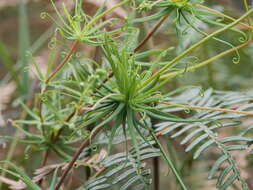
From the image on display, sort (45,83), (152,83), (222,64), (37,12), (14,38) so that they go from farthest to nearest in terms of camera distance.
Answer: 1. (14,38)
2. (37,12)
3. (222,64)
4. (45,83)
5. (152,83)

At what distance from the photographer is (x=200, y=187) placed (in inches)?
39.3

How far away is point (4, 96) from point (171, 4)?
0.63 m

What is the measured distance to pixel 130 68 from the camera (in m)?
0.44

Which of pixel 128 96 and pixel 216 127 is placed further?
pixel 216 127

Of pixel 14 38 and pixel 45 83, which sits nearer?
pixel 45 83

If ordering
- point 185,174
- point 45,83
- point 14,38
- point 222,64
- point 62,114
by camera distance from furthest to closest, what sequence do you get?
1. point 14,38
2. point 222,64
3. point 185,174
4. point 62,114
5. point 45,83

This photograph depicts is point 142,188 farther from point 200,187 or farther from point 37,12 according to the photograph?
point 37,12

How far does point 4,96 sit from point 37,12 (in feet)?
3.63

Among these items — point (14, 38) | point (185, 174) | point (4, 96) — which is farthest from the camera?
point (14, 38)

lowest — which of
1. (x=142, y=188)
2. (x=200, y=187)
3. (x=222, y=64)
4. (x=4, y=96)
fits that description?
(x=142, y=188)

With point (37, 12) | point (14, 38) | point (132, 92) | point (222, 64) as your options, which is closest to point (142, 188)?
point (132, 92)

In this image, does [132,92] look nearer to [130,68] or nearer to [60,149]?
[130,68]

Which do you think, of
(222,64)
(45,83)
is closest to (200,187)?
(222,64)

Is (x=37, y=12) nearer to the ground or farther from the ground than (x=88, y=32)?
farther from the ground
